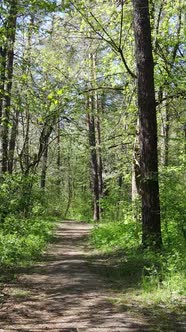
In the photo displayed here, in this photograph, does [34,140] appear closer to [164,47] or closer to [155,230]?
[164,47]

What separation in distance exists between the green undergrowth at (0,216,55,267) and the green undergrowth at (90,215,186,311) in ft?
5.68

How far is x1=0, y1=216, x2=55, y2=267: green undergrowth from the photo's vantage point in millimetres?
9742

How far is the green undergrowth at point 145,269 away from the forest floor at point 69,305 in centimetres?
25

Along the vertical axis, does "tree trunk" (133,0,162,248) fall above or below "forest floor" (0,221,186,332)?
above

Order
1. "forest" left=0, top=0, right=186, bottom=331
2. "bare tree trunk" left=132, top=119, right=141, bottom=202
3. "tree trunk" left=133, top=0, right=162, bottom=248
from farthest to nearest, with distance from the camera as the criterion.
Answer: "bare tree trunk" left=132, top=119, right=141, bottom=202
"tree trunk" left=133, top=0, right=162, bottom=248
"forest" left=0, top=0, right=186, bottom=331

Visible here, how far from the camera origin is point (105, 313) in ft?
18.7

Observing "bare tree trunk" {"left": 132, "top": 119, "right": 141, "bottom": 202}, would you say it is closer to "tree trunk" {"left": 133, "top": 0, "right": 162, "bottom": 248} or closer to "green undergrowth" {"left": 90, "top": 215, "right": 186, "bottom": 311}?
"green undergrowth" {"left": 90, "top": 215, "right": 186, "bottom": 311}

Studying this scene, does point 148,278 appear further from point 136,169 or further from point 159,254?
point 136,169

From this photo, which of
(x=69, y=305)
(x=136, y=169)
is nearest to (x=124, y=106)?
(x=136, y=169)

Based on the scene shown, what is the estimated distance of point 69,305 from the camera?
20.2ft

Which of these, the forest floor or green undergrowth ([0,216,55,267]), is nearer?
the forest floor

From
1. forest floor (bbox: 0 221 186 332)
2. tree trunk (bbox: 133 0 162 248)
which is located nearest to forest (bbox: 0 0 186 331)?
tree trunk (bbox: 133 0 162 248)

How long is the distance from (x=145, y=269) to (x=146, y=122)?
3521 mm

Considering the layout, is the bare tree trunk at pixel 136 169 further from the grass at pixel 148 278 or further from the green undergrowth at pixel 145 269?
the grass at pixel 148 278
